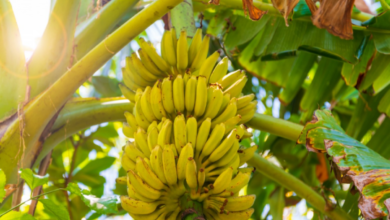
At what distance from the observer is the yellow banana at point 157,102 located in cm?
84

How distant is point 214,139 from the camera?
782mm

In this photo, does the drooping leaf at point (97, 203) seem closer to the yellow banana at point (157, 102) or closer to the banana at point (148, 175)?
the banana at point (148, 175)

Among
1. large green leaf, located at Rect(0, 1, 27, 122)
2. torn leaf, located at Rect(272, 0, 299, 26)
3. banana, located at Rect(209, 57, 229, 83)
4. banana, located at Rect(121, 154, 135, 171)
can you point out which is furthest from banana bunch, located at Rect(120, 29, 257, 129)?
large green leaf, located at Rect(0, 1, 27, 122)

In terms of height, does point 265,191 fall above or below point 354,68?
below

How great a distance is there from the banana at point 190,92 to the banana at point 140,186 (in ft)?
0.75

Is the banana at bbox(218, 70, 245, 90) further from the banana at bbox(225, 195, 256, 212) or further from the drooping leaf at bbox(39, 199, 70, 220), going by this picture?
the drooping leaf at bbox(39, 199, 70, 220)

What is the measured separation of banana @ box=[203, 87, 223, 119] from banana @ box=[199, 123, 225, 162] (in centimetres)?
7

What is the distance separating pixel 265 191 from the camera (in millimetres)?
2098

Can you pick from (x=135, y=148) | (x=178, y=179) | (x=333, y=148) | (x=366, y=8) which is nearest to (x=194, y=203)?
(x=178, y=179)

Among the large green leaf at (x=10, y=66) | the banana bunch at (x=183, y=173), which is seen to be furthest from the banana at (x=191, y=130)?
Result: the large green leaf at (x=10, y=66)

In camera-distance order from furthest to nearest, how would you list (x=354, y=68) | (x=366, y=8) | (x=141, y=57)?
(x=366, y=8) < (x=354, y=68) < (x=141, y=57)

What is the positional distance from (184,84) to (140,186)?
293 mm

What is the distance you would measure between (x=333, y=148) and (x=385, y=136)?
753mm

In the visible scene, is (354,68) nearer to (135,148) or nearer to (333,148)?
(333,148)
